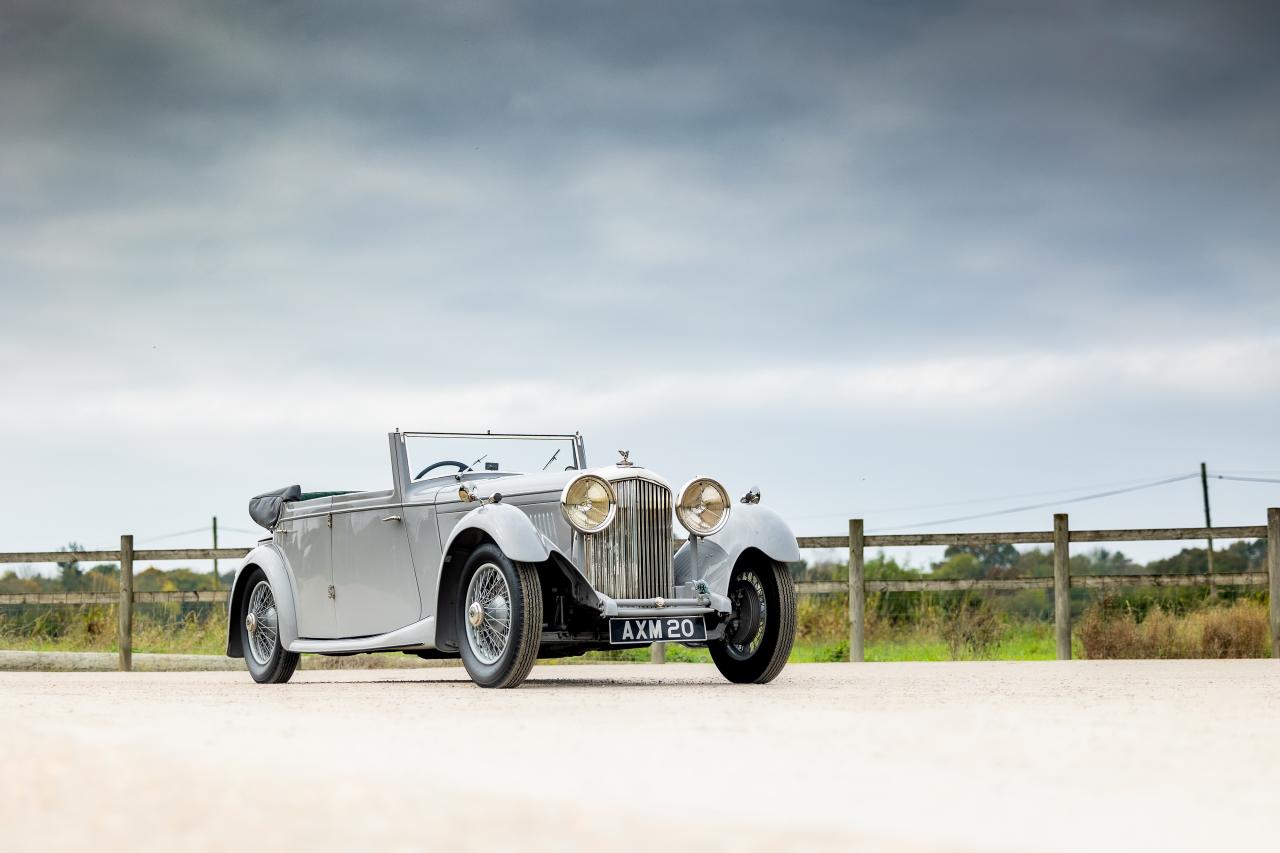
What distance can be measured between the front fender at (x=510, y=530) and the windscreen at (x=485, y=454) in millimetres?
1457

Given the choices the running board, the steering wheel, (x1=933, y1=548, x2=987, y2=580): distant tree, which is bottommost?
the running board

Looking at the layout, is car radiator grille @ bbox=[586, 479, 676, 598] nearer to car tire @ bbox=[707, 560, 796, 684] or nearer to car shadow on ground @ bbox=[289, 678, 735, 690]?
car tire @ bbox=[707, 560, 796, 684]

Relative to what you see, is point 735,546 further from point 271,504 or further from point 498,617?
point 271,504

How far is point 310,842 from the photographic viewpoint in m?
3.38

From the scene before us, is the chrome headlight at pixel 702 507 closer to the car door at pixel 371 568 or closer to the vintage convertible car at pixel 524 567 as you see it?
the vintage convertible car at pixel 524 567

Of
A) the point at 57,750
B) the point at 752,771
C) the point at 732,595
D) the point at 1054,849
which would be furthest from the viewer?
the point at 732,595

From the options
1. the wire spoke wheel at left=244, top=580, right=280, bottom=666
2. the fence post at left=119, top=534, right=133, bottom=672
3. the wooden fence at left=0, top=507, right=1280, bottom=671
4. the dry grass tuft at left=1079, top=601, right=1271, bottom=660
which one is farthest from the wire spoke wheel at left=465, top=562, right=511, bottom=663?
the fence post at left=119, top=534, right=133, bottom=672

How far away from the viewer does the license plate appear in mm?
8633

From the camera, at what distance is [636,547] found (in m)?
8.98

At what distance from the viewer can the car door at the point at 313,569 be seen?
1022cm

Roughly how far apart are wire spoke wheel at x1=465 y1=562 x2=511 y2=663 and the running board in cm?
45

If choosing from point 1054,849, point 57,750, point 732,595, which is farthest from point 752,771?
point 732,595

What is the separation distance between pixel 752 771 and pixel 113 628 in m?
15.1

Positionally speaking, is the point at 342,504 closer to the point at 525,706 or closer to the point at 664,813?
the point at 525,706
